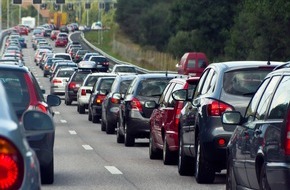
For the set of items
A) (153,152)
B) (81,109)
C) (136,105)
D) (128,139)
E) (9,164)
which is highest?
(9,164)

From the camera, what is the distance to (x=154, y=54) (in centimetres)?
9525

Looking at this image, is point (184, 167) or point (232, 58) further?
point (232, 58)

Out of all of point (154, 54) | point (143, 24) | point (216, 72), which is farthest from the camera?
point (143, 24)

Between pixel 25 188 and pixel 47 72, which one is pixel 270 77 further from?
pixel 47 72

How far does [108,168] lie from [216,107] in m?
3.83

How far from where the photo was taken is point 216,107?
1507cm

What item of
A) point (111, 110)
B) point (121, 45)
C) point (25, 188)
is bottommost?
point (121, 45)

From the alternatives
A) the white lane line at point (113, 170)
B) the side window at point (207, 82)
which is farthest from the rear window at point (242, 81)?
the white lane line at point (113, 170)

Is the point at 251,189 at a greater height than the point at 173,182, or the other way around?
the point at 251,189

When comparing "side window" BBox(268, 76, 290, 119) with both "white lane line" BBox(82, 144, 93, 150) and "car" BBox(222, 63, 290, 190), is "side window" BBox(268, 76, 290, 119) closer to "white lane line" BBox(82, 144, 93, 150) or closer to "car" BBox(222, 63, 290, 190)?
"car" BBox(222, 63, 290, 190)

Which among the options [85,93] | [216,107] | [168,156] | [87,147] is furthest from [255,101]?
[85,93]

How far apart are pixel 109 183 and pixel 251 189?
211 inches

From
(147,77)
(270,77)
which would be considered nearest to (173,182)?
(270,77)

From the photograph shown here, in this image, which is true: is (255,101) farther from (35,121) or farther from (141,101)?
(141,101)
